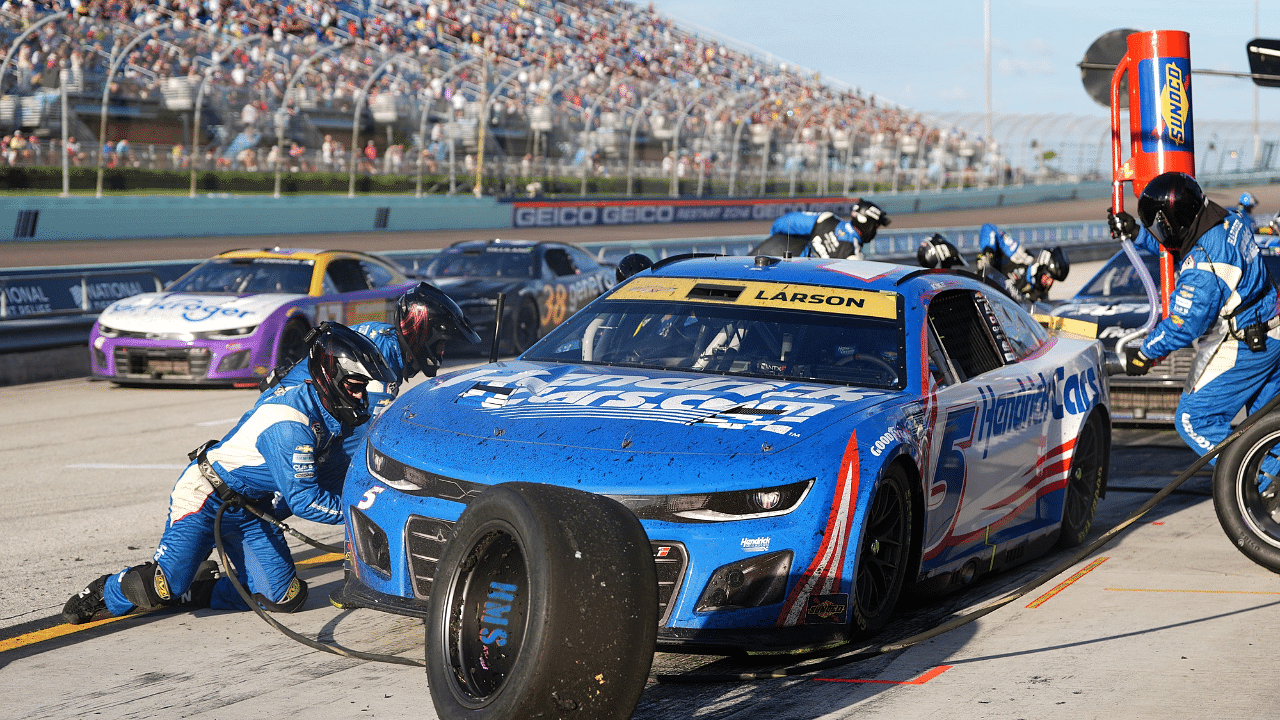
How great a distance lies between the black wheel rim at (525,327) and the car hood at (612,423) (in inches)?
437

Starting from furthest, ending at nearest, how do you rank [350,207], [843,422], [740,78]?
[740,78], [350,207], [843,422]

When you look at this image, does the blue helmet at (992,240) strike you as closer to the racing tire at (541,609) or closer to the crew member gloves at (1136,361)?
the crew member gloves at (1136,361)

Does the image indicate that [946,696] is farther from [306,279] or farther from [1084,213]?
[1084,213]

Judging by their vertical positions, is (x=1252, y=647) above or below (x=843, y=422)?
below

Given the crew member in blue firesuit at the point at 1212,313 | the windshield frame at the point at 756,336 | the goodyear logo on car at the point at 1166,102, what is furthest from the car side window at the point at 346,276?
the crew member in blue firesuit at the point at 1212,313

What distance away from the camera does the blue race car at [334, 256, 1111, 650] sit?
4.31 m

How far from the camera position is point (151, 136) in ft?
84.1

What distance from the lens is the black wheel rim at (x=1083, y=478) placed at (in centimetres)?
663

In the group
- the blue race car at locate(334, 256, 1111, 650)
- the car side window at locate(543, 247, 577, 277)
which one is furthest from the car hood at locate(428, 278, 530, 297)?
the blue race car at locate(334, 256, 1111, 650)

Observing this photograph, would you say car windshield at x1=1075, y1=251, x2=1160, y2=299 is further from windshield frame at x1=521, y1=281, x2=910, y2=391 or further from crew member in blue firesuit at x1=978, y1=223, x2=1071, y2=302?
windshield frame at x1=521, y1=281, x2=910, y2=391

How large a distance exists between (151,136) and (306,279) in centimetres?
1317

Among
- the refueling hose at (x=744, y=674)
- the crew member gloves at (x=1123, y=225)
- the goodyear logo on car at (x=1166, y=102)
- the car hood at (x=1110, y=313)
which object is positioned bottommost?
the refueling hose at (x=744, y=674)

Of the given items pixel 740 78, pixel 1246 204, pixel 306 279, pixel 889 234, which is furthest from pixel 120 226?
pixel 740 78

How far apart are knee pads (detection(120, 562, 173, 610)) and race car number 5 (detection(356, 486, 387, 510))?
1145mm
